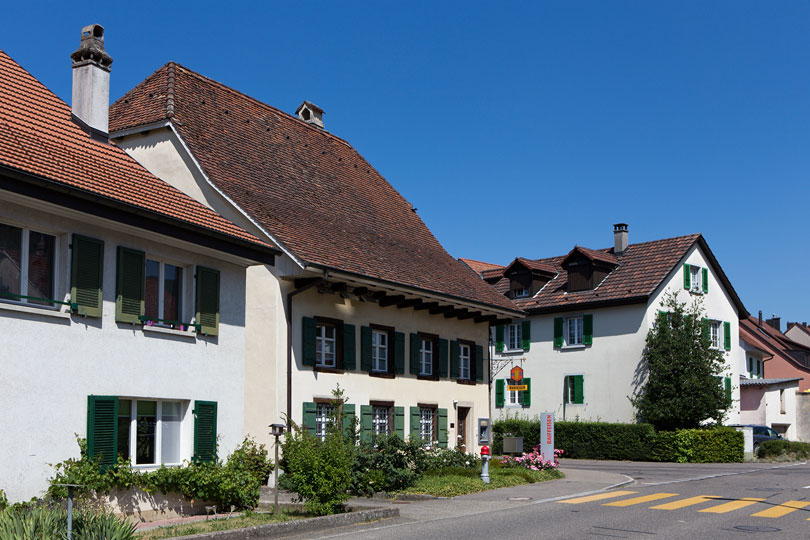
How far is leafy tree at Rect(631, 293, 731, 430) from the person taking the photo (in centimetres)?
3747

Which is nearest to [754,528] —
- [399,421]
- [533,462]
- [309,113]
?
[533,462]

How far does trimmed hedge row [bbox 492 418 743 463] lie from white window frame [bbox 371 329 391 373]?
13864mm

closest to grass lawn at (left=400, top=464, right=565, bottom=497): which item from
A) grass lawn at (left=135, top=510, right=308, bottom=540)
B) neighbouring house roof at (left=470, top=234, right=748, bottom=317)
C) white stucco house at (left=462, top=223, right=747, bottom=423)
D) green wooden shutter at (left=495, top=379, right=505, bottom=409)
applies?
grass lawn at (left=135, top=510, right=308, bottom=540)

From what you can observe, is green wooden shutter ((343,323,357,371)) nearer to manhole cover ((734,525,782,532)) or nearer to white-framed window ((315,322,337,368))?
white-framed window ((315,322,337,368))

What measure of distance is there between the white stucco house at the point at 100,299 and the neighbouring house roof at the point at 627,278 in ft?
81.8

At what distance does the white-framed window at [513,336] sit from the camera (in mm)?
44156

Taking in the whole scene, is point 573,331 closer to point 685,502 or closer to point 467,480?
point 467,480

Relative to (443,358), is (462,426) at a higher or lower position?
lower

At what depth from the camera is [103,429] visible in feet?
48.8

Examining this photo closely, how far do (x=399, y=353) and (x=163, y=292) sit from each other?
11.1m

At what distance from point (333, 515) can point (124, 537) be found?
4943mm

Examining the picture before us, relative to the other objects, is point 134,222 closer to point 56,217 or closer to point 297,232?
point 56,217

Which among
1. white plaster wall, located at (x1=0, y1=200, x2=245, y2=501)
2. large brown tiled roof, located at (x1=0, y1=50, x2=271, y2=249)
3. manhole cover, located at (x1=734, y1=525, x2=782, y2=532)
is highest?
large brown tiled roof, located at (x1=0, y1=50, x2=271, y2=249)

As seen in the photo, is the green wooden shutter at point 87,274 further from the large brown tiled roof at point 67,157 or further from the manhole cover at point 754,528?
the manhole cover at point 754,528
